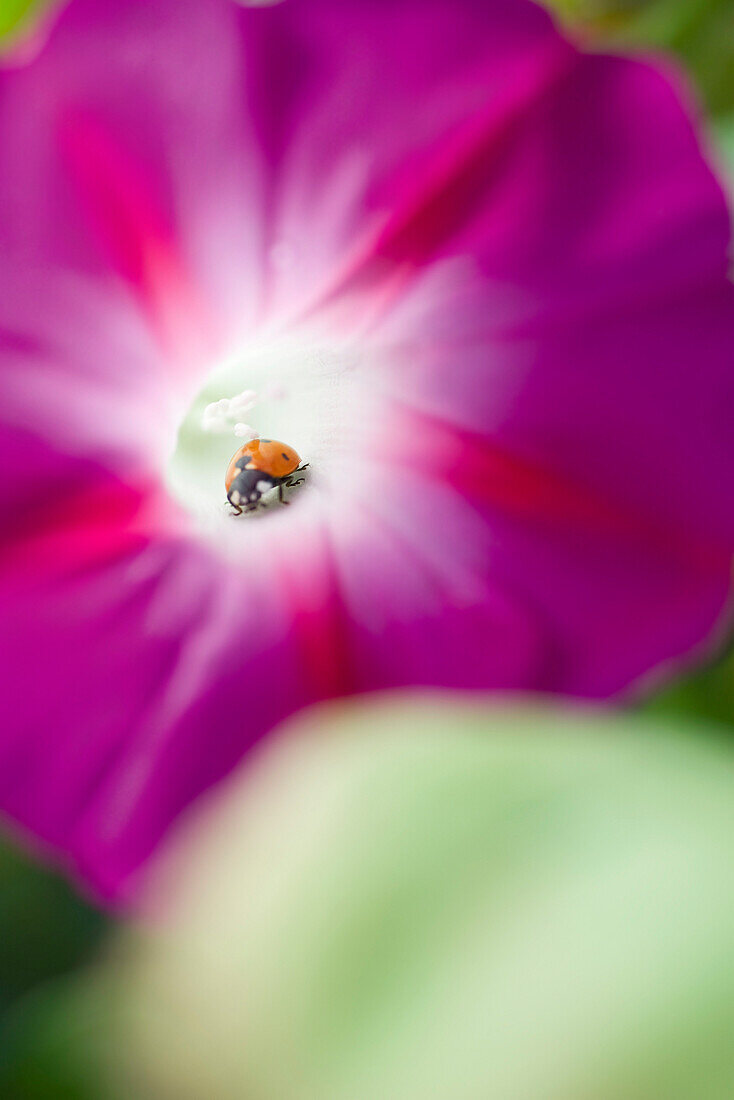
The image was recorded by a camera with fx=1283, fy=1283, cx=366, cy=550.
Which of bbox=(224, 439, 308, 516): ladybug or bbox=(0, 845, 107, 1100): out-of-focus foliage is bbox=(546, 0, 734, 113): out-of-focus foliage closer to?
bbox=(224, 439, 308, 516): ladybug

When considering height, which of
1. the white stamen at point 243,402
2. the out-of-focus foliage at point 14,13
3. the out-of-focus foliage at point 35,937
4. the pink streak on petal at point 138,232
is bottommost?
the out-of-focus foliage at point 35,937

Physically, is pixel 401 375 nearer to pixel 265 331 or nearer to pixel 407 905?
pixel 265 331

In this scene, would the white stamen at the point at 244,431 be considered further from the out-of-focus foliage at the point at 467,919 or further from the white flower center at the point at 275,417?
the out-of-focus foliage at the point at 467,919

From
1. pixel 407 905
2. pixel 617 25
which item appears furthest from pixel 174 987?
pixel 617 25

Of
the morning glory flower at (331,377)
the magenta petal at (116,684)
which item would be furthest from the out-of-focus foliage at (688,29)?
the magenta petal at (116,684)

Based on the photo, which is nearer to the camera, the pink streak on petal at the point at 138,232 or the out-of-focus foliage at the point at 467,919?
the out-of-focus foliage at the point at 467,919

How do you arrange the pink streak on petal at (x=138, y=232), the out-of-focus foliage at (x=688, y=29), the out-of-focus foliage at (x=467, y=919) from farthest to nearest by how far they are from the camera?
1. the out-of-focus foliage at (x=688, y=29)
2. the pink streak on petal at (x=138, y=232)
3. the out-of-focus foliage at (x=467, y=919)

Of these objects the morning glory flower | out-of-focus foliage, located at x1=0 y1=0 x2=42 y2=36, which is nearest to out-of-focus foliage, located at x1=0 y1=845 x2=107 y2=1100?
the morning glory flower

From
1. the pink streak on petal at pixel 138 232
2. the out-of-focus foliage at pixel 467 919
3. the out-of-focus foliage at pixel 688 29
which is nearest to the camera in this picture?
the out-of-focus foliage at pixel 467 919
